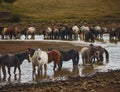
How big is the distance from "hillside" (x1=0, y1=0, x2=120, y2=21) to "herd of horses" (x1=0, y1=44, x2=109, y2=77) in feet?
172

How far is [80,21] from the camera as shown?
7369 cm

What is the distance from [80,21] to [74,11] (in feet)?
62.2

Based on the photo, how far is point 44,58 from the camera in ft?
75.9

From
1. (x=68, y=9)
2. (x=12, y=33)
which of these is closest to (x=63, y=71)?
(x=12, y=33)

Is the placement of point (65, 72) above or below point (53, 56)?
below

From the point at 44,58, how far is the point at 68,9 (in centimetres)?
7302

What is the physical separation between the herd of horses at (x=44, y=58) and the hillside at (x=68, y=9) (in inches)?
2065

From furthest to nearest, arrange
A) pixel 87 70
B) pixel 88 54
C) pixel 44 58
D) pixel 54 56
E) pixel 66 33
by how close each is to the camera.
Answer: pixel 66 33 → pixel 88 54 → pixel 87 70 → pixel 54 56 → pixel 44 58

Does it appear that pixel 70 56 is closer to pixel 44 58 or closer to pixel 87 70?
pixel 87 70

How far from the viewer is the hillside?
274 feet

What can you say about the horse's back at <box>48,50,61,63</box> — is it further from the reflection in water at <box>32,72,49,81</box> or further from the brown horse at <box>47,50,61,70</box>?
the reflection in water at <box>32,72,49,81</box>

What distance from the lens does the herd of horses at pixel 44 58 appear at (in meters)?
22.4

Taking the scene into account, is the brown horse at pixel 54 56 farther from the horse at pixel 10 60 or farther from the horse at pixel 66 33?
the horse at pixel 66 33

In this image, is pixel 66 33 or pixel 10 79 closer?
pixel 10 79
